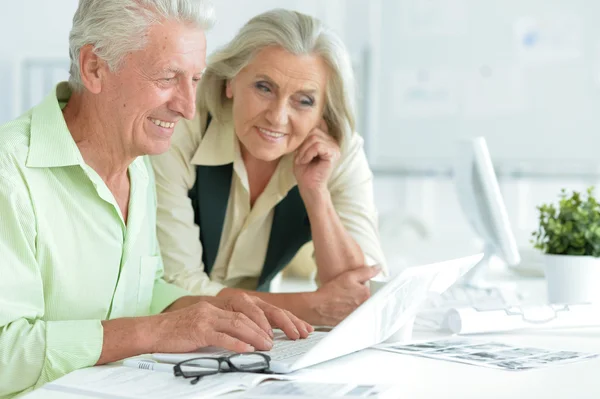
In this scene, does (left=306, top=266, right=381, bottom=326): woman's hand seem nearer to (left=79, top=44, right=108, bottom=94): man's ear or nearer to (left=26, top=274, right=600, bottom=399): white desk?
(left=26, top=274, right=600, bottom=399): white desk

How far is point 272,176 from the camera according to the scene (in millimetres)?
2154

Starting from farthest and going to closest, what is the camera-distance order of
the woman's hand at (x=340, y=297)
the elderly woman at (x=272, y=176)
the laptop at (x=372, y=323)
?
the elderly woman at (x=272, y=176) < the woman's hand at (x=340, y=297) < the laptop at (x=372, y=323)

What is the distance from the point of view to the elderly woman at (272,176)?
1967mm

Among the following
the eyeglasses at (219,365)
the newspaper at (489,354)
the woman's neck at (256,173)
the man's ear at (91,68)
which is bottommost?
→ the newspaper at (489,354)

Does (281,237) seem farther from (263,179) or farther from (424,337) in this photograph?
(424,337)

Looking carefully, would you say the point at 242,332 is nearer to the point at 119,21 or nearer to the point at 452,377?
the point at 452,377

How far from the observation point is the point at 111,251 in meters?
1.51

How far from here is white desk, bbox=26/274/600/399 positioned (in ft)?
3.69

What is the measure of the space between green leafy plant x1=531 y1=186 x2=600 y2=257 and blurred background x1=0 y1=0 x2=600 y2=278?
222 centimetres

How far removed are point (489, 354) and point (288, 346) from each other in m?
0.33

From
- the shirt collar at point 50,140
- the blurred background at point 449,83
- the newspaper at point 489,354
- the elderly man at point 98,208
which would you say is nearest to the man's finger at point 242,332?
the elderly man at point 98,208

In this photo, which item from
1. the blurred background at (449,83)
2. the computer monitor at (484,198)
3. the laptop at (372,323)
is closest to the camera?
the laptop at (372,323)

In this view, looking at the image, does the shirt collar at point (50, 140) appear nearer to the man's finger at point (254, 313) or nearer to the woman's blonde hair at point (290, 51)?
the man's finger at point (254, 313)

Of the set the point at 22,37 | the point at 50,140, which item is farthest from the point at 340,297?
the point at 22,37
